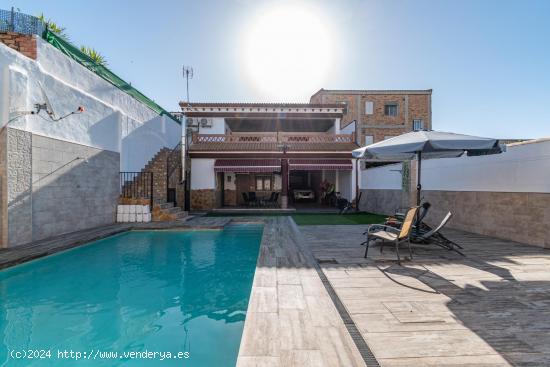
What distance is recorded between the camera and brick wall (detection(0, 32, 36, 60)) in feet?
22.7

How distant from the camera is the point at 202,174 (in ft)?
56.6

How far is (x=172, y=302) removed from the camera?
4.09 m

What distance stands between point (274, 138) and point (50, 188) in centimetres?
1396

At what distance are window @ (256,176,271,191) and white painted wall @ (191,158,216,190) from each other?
18.6 ft

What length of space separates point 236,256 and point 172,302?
8.37 feet

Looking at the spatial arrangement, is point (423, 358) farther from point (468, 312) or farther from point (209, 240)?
point (209, 240)

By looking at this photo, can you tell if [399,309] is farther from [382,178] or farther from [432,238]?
[382,178]

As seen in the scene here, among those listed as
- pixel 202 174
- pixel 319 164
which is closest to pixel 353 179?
pixel 319 164

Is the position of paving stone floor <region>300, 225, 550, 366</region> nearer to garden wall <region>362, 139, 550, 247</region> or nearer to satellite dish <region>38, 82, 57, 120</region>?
garden wall <region>362, 139, 550, 247</region>

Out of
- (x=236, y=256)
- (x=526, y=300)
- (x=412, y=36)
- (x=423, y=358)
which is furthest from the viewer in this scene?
(x=412, y=36)

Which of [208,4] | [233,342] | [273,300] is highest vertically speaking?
[208,4]

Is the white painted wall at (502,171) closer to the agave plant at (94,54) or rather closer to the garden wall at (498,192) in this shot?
the garden wall at (498,192)

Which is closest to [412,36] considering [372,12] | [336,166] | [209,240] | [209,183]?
[372,12]

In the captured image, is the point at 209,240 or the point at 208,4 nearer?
the point at 209,240
